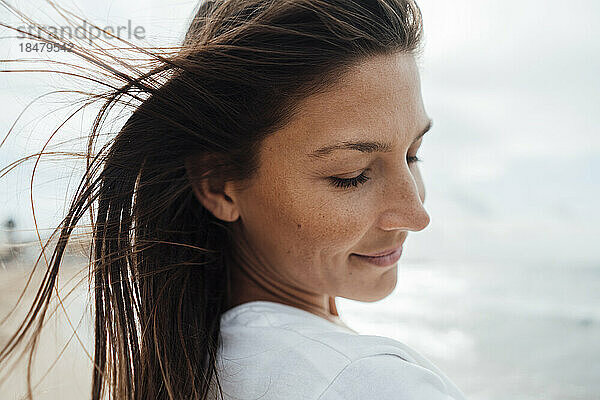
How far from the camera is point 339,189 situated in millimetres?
833

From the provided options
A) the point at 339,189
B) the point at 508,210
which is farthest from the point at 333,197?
the point at 508,210

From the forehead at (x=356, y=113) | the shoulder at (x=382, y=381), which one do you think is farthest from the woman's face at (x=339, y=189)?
the shoulder at (x=382, y=381)

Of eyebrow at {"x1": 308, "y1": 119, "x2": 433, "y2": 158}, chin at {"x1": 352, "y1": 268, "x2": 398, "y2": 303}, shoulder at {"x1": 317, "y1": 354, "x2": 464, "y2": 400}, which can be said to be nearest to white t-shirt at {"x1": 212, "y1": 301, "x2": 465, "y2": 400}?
shoulder at {"x1": 317, "y1": 354, "x2": 464, "y2": 400}

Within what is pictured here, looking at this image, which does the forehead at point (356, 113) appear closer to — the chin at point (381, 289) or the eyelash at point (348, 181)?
the eyelash at point (348, 181)

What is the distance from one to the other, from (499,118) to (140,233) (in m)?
5.18

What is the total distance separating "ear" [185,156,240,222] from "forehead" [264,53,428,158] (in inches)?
3.9

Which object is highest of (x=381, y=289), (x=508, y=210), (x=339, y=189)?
(x=508, y=210)

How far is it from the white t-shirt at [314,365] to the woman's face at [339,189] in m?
0.08

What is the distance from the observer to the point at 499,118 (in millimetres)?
5652

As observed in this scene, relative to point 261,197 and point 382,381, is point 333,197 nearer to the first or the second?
point 261,197

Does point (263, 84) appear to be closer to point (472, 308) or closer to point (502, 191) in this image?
point (472, 308)

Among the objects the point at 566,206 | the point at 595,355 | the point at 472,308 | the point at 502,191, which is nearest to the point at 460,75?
the point at 502,191

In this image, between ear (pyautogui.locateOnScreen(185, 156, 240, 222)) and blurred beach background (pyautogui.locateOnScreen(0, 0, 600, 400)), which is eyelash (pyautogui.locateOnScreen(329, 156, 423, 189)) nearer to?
ear (pyautogui.locateOnScreen(185, 156, 240, 222))

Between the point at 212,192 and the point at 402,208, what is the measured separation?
0.82ft
